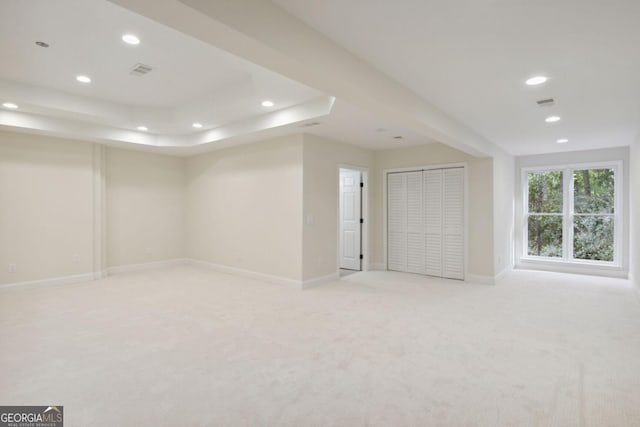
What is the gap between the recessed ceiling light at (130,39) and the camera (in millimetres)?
3016

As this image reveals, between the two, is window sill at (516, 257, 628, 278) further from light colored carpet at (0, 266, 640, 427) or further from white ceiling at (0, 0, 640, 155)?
white ceiling at (0, 0, 640, 155)

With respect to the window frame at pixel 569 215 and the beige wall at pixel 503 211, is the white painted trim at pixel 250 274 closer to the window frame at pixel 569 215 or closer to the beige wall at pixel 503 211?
the beige wall at pixel 503 211

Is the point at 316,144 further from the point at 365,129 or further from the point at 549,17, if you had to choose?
the point at 549,17

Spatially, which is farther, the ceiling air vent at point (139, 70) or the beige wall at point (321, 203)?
the beige wall at point (321, 203)

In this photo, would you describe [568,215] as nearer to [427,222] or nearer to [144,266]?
[427,222]

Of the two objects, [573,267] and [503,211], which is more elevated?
[503,211]

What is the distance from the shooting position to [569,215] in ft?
21.9

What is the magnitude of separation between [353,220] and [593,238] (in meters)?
4.66

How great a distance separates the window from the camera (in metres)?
6.36

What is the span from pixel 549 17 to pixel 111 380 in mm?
3780

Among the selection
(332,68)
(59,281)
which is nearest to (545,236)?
(332,68)

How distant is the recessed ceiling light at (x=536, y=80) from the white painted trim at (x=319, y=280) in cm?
377

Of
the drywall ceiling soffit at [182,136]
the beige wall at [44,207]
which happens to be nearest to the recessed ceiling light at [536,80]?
the drywall ceiling soffit at [182,136]

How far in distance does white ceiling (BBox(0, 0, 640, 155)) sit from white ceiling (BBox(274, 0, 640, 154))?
0.01 meters
